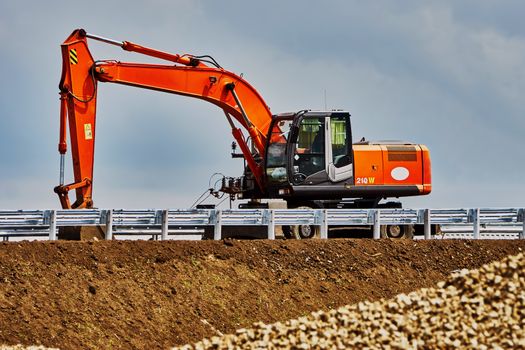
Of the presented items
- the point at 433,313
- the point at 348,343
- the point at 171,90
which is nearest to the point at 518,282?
the point at 433,313

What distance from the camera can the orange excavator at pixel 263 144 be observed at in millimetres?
27125

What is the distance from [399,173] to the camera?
2989 centimetres

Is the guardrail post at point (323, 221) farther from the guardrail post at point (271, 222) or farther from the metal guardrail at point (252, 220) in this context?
the guardrail post at point (271, 222)

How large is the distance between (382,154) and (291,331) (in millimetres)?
16616

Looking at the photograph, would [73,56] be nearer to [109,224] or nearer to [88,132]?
[88,132]

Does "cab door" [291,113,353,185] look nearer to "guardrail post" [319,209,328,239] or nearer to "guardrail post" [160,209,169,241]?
"guardrail post" [319,209,328,239]

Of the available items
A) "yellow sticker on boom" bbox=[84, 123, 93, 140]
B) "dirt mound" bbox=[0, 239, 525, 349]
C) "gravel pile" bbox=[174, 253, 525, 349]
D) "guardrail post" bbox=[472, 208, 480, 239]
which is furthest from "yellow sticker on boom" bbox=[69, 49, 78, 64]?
"gravel pile" bbox=[174, 253, 525, 349]

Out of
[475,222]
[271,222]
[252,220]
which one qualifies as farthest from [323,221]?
[475,222]

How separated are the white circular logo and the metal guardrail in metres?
1.92

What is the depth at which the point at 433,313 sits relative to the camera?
13.8m

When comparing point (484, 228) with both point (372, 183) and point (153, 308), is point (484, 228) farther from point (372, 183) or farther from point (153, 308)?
point (153, 308)

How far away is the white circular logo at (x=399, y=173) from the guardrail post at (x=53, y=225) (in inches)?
409

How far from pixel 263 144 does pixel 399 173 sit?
13.1ft

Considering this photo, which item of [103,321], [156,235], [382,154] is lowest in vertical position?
[103,321]
